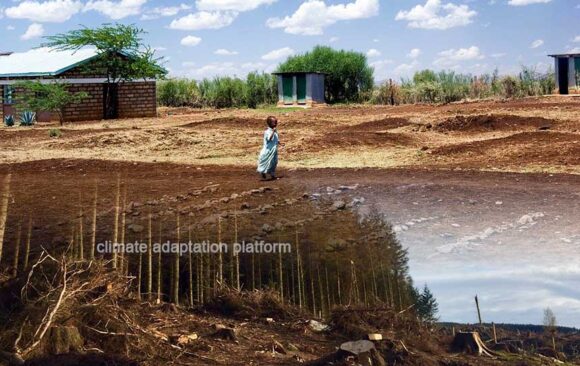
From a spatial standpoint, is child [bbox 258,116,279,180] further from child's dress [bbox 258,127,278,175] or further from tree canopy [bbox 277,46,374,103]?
tree canopy [bbox 277,46,374,103]

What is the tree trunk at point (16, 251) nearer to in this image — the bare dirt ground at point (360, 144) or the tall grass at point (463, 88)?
the bare dirt ground at point (360, 144)

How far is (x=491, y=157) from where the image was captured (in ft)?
46.3

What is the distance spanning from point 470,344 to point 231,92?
4271 cm

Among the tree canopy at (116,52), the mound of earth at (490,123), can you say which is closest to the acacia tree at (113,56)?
the tree canopy at (116,52)

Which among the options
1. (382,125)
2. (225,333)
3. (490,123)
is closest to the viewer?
(225,333)

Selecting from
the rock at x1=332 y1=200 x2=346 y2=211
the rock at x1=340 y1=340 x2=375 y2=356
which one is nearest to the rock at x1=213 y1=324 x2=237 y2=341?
the rock at x1=340 y1=340 x2=375 y2=356

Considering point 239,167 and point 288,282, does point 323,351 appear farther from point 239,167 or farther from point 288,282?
point 239,167

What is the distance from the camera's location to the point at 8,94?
3278cm

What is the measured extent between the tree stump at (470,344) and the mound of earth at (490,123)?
1525 cm

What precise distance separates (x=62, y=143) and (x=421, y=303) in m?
16.3

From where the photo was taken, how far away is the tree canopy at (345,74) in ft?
156

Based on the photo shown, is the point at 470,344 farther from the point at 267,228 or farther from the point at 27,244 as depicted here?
the point at 27,244

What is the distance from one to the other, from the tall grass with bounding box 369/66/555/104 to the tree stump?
34135mm

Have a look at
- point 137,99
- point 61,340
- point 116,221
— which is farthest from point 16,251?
point 137,99
